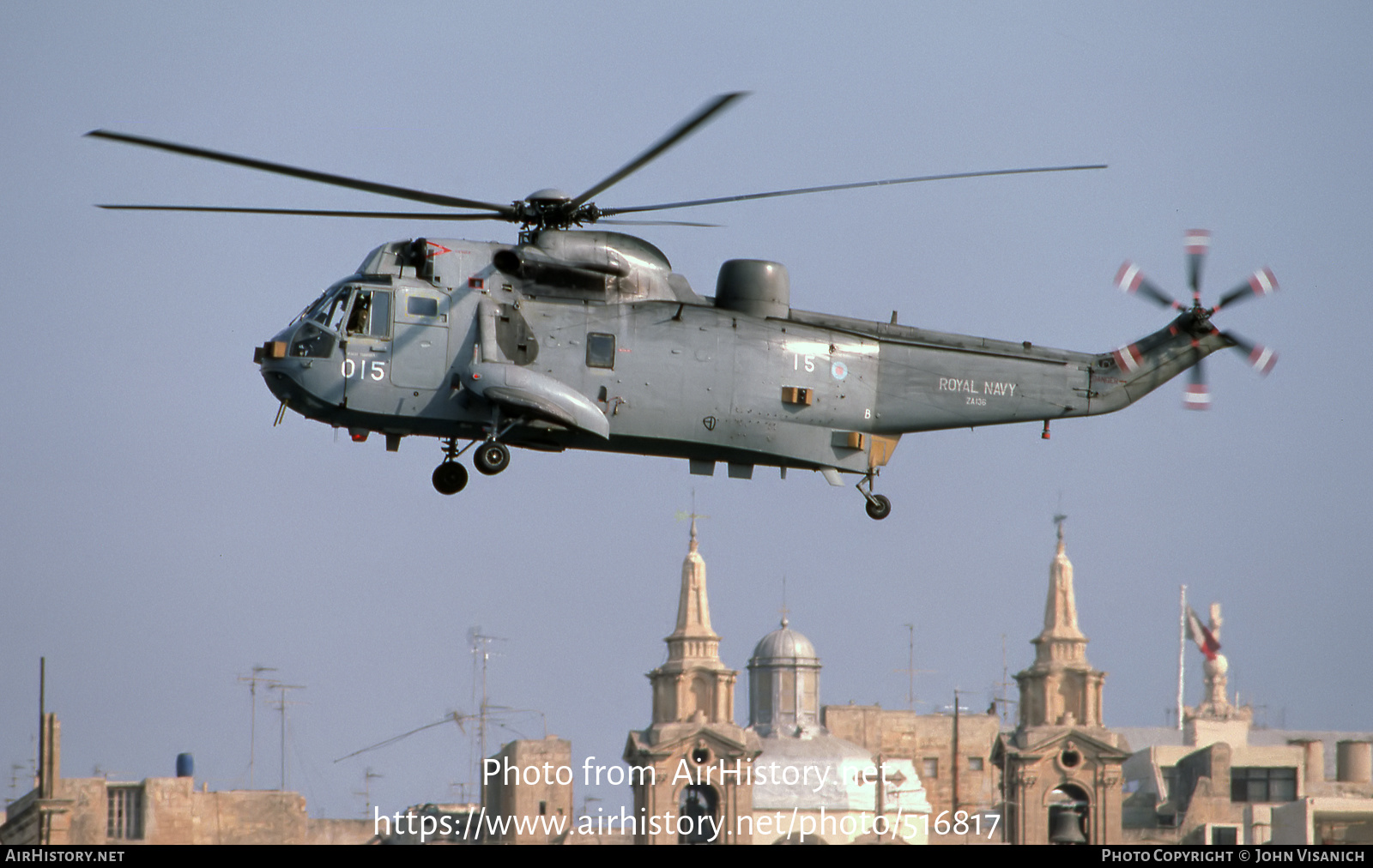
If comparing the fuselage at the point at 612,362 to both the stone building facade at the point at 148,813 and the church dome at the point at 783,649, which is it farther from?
the church dome at the point at 783,649

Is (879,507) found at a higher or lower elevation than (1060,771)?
higher

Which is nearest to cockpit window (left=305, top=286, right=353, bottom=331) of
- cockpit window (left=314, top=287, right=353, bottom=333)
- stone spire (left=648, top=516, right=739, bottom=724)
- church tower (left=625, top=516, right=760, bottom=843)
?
cockpit window (left=314, top=287, right=353, bottom=333)

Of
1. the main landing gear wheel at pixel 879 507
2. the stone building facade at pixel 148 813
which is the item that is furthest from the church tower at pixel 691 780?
the main landing gear wheel at pixel 879 507

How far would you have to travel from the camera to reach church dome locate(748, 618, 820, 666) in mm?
140750

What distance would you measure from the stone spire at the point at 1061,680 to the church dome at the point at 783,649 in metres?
18.1

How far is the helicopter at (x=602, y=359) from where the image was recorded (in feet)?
87.3

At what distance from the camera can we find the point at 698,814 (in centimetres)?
12056

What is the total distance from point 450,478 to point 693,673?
10273 cm

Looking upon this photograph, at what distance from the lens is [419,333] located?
1055 inches

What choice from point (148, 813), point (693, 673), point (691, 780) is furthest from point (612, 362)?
point (693, 673)

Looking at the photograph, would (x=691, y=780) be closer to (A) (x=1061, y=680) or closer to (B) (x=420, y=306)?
(A) (x=1061, y=680)
